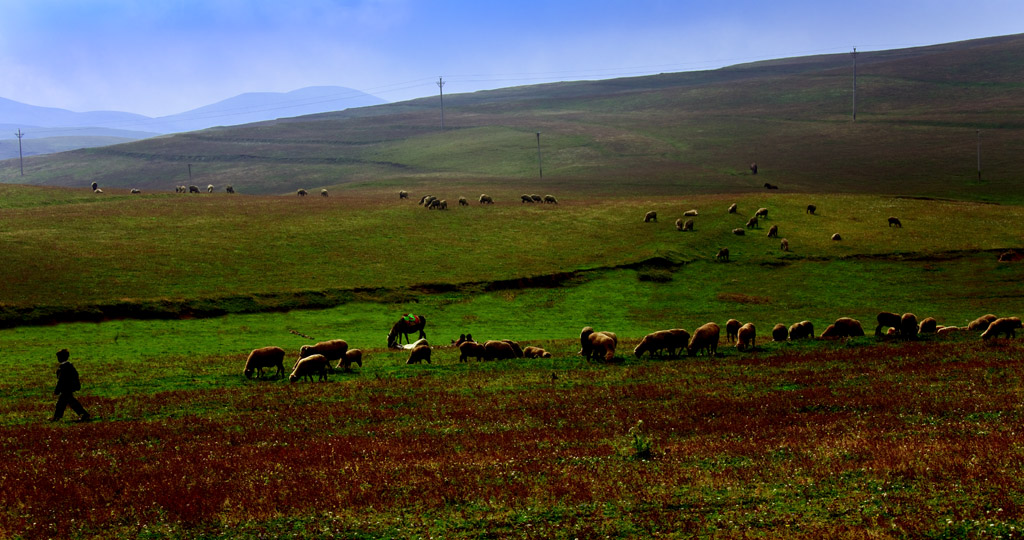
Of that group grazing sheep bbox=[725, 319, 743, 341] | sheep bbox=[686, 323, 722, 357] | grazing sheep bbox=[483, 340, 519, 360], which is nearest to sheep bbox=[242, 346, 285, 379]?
grazing sheep bbox=[483, 340, 519, 360]

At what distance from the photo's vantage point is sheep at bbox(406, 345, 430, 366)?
3027cm

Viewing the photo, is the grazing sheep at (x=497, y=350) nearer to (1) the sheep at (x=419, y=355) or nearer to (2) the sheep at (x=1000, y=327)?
(1) the sheep at (x=419, y=355)

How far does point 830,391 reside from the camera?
790 inches

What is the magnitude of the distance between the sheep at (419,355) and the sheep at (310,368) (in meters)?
4.28

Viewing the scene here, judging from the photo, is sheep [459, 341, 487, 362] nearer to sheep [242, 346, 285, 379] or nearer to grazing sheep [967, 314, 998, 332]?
sheep [242, 346, 285, 379]

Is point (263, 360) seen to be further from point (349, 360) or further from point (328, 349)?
point (349, 360)

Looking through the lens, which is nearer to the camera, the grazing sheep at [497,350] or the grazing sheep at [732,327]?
the grazing sheep at [497,350]

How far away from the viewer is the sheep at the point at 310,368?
26.3m

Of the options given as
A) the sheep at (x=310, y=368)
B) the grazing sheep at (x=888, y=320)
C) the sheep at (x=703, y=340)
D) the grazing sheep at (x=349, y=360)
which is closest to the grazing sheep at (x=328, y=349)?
the grazing sheep at (x=349, y=360)

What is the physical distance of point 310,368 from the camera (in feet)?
87.1

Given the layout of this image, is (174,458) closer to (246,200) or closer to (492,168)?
(246,200)

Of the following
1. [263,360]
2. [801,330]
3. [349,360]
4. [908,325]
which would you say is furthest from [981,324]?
[263,360]

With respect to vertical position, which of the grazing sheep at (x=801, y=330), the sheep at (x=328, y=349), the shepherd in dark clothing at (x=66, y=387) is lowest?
the grazing sheep at (x=801, y=330)

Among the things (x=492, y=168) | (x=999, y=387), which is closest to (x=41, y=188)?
(x=492, y=168)
